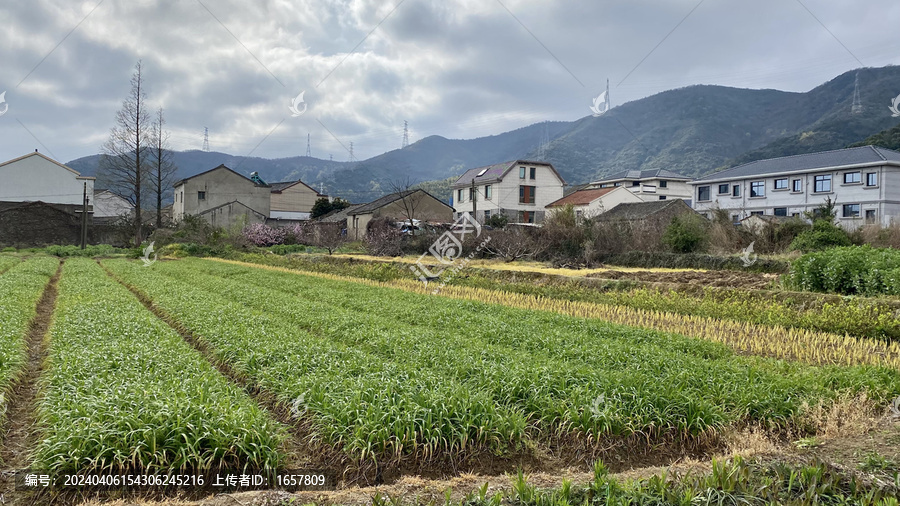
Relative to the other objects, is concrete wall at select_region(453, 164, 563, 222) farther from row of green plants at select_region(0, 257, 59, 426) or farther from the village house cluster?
A: row of green plants at select_region(0, 257, 59, 426)

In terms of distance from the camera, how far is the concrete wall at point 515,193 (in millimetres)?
51938

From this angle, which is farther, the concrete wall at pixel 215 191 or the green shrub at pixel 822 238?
the concrete wall at pixel 215 191

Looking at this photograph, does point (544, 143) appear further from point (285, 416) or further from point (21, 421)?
point (21, 421)

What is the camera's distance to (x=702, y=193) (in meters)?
47.9

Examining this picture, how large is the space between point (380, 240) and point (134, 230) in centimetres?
2349

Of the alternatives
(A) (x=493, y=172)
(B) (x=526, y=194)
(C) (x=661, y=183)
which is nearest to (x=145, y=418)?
(B) (x=526, y=194)

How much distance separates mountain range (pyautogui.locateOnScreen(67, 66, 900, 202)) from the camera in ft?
216

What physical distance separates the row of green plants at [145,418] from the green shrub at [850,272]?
11.2m

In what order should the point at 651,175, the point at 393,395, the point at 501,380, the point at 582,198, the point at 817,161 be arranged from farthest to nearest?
the point at 651,175
the point at 582,198
the point at 817,161
the point at 501,380
the point at 393,395

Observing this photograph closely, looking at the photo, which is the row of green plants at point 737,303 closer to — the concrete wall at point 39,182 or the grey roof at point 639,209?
the grey roof at point 639,209

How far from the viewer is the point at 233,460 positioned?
13.1 ft

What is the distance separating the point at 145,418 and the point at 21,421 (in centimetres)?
187

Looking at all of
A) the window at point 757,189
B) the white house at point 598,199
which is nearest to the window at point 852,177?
the window at point 757,189

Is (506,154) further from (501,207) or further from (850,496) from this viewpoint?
(850,496)
